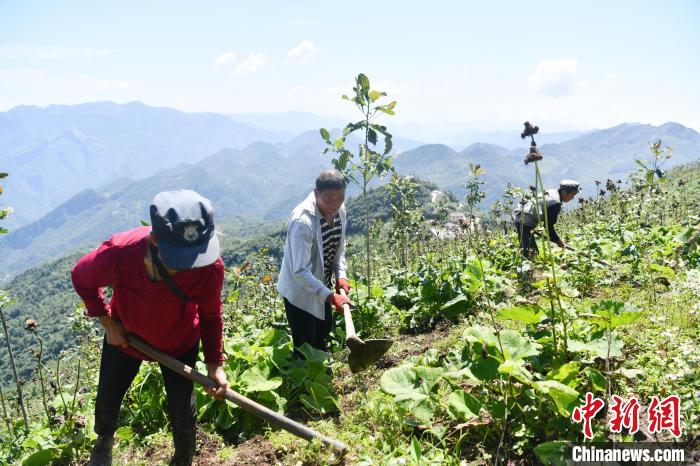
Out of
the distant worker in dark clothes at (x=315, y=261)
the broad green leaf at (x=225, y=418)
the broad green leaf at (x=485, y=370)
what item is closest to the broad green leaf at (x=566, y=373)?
the broad green leaf at (x=485, y=370)

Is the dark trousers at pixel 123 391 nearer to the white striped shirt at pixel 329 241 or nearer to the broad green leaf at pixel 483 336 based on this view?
the white striped shirt at pixel 329 241

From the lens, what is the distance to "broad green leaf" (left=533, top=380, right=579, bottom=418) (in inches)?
94.3

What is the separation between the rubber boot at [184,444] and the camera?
10.8ft

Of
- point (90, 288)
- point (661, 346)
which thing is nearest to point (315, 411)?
point (90, 288)

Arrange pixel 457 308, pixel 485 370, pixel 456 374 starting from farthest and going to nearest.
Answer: pixel 457 308, pixel 456 374, pixel 485 370

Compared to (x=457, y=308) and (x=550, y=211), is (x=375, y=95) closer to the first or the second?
(x=457, y=308)

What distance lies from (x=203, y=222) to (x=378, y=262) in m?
8.78

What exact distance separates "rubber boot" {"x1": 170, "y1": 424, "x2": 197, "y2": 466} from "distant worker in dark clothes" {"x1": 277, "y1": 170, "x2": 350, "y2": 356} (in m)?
1.31

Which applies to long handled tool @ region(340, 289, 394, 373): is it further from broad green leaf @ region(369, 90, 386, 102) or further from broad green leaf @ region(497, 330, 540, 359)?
broad green leaf @ region(369, 90, 386, 102)

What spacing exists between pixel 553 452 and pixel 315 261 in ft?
7.90

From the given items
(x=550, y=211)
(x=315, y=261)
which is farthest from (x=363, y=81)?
(x=550, y=211)

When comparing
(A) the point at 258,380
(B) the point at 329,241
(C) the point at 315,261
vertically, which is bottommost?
(A) the point at 258,380

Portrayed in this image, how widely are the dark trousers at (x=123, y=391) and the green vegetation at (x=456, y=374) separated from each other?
514 millimetres

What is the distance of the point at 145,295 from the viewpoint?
9.46 ft
